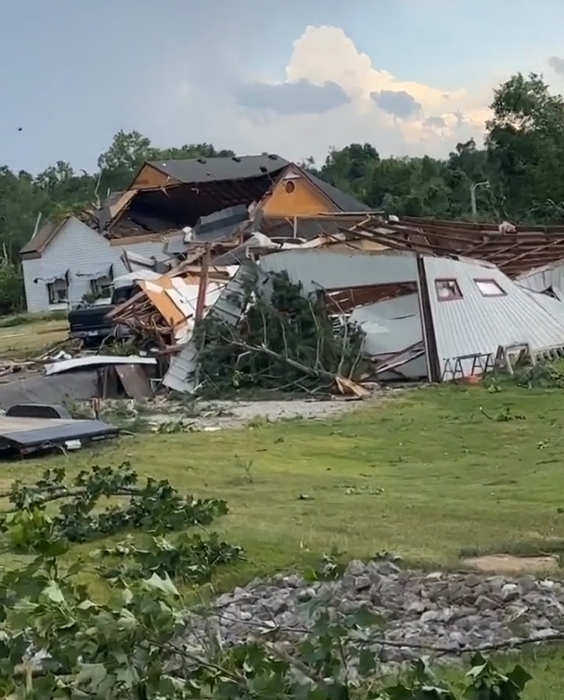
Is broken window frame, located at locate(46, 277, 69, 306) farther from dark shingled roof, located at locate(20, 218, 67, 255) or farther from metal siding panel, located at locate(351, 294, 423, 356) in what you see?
metal siding panel, located at locate(351, 294, 423, 356)

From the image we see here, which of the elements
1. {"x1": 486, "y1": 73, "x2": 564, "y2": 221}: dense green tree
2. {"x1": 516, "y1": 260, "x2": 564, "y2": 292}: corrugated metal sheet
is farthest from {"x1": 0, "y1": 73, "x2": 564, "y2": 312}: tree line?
{"x1": 516, "y1": 260, "x2": 564, "y2": 292}: corrugated metal sheet

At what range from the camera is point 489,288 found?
20.9 meters

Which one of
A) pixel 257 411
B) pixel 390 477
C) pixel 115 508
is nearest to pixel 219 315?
pixel 257 411

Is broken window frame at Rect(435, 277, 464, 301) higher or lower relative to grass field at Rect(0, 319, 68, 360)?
higher

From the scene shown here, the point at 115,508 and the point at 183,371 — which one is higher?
the point at 183,371

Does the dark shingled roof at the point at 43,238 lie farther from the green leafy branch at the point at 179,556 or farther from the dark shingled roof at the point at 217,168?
the green leafy branch at the point at 179,556

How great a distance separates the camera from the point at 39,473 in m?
11.5

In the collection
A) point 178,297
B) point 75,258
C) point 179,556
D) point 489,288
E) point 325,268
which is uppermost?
point 75,258

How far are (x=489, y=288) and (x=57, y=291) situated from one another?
28008 mm

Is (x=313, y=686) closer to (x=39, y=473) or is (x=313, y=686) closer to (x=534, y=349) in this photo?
(x=39, y=473)

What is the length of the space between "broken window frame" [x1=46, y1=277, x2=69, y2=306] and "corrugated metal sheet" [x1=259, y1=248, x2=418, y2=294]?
2463cm

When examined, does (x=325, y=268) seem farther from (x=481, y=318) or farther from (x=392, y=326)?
(x=481, y=318)

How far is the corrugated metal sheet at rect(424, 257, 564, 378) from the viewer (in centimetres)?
1931

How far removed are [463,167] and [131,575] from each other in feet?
182
